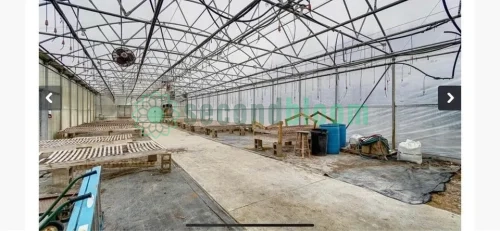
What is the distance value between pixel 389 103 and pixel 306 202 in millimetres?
6286

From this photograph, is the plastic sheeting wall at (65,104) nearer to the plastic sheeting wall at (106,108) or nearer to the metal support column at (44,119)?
the metal support column at (44,119)

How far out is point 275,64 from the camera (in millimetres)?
11695

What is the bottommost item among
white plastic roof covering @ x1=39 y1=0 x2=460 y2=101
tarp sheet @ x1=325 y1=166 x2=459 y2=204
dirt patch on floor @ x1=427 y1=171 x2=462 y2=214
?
dirt patch on floor @ x1=427 y1=171 x2=462 y2=214

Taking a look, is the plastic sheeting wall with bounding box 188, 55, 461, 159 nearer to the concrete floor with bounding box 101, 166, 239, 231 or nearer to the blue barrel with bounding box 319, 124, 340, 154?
the blue barrel with bounding box 319, 124, 340, 154

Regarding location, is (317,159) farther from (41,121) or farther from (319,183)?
(41,121)

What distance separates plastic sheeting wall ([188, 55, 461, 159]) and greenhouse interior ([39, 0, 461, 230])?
0.14 feet

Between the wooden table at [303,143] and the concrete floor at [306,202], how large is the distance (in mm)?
1484

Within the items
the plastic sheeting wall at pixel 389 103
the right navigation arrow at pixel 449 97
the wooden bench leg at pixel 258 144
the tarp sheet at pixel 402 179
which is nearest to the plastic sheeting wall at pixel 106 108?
the plastic sheeting wall at pixel 389 103

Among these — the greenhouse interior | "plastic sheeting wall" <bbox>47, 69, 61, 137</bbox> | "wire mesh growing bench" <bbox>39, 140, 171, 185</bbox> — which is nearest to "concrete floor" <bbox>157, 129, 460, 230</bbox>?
the greenhouse interior

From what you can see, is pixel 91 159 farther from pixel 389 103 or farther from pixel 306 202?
pixel 389 103

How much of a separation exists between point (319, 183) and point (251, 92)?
1255cm

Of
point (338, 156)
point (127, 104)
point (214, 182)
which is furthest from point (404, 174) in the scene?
point (127, 104)

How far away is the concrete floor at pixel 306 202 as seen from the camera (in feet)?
9.44

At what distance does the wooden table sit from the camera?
6785 millimetres
